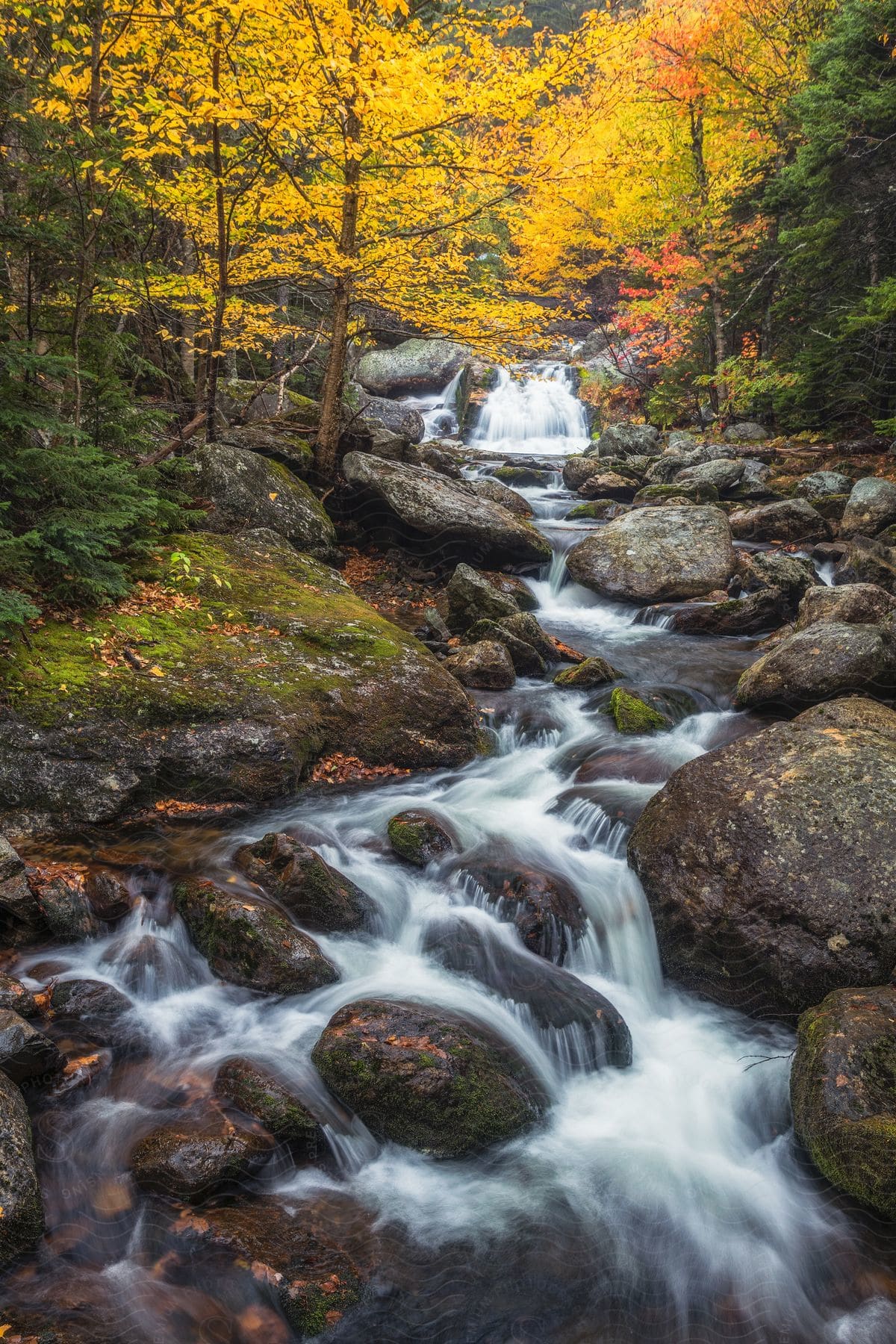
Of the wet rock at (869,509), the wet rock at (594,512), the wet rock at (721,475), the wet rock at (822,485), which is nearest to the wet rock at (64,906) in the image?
the wet rock at (869,509)

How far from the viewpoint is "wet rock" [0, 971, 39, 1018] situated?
3.26m

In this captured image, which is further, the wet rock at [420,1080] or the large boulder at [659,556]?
the large boulder at [659,556]

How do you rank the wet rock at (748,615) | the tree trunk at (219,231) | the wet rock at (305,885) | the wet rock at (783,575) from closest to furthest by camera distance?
the wet rock at (305,885) → the tree trunk at (219,231) → the wet rock at (748,615) → the wet rock at (783,575)

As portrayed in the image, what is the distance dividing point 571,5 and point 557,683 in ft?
161

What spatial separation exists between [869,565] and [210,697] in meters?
8.37

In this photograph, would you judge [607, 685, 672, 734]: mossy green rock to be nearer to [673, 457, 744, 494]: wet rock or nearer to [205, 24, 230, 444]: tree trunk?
[205, 24, 230, 444]: tree trunk

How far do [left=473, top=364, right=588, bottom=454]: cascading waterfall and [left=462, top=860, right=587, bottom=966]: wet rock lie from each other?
56.2 feet

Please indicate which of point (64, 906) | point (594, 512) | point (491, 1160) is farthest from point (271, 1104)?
point (594, 512)

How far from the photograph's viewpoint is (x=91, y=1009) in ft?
11.9

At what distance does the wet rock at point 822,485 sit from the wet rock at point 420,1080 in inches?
455

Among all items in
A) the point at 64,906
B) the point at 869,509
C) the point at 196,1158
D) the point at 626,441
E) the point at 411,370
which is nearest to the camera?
the point at 196,1158

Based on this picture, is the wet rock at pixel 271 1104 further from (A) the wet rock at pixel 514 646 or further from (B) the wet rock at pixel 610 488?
(B) the wet rock at pixel 610 488

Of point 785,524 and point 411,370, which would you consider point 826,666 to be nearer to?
point 785,524

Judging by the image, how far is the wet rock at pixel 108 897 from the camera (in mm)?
4160
